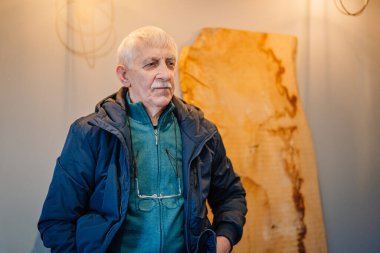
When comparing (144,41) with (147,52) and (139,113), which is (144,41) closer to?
(147,52)

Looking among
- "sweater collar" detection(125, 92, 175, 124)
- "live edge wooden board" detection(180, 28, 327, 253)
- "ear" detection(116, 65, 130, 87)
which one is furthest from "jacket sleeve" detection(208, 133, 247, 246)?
"live edge wooden board" detection(180, 28, 327, 253)

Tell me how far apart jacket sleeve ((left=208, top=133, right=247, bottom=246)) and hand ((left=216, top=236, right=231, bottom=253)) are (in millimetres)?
16

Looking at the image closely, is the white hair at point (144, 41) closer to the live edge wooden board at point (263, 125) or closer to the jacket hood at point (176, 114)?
the jacket hood at point (176, 114)

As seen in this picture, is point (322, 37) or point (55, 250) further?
point (322, 37)

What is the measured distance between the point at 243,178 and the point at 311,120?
0.66 m

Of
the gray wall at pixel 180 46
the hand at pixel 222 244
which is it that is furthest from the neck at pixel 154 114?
the gray wall at pixel 180 46

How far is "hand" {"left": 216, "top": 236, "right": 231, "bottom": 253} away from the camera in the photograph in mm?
1357

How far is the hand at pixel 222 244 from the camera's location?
1.36 meters

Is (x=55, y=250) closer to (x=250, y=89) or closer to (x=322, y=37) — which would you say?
(x=250, y=89)

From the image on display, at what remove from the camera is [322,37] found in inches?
96.8

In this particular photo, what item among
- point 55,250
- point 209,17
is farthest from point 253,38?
point 55,250

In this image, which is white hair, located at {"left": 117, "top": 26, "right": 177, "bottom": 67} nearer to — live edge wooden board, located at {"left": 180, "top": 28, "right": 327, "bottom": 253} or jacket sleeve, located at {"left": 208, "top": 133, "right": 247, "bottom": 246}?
jacket sleeve, located at {"left": 208, "top": 133, "right": 247, "bottom": 246}

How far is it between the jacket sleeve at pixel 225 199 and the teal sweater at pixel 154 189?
20cm

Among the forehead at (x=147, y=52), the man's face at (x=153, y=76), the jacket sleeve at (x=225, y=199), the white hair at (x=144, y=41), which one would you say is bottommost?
the jacket sleeve at (x=225, y=199)
